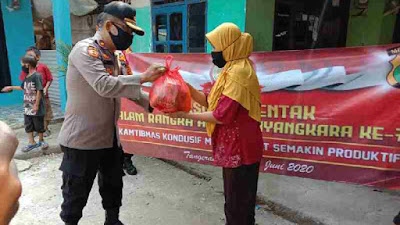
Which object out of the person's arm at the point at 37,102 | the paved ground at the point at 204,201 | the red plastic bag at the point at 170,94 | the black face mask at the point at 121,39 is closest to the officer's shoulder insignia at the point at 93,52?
the black face mask at the point at 121,39

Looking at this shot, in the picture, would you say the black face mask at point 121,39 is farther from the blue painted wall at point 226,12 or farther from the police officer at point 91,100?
the blue painted wall at point 226,12

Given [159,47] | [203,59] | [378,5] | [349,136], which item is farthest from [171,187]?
[378,5]

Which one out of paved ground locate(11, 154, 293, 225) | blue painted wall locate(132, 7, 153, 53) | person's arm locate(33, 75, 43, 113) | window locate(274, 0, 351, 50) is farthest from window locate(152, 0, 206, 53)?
paved ground locate(11, 154, 293, 225)

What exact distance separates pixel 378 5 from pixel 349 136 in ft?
10.3

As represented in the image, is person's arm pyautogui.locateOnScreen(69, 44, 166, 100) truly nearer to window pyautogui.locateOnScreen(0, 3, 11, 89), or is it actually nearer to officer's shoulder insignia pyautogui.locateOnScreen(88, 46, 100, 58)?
officer's shoulder insignia pyautogui.locateOnScreen(88, 46, 100, 58)

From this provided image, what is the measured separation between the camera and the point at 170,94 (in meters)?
2.27

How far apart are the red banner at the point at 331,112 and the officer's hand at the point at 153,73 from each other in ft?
4.37

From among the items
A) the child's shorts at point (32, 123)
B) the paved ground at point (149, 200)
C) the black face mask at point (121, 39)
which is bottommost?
the paved ground at point (149, 200)

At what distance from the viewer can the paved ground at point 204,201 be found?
10.8 ft

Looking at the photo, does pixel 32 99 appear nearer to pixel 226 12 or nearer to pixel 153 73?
pixel 226 12

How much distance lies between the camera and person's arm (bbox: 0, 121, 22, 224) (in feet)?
2.81

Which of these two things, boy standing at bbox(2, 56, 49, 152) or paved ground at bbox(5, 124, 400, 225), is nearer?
paved ground at bbox(5, 124, 400, 225)

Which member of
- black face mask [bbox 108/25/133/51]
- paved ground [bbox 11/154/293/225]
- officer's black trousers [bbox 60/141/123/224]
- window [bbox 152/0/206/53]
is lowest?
paved ground [bbox 11/154/293/225]

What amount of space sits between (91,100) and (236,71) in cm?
111
